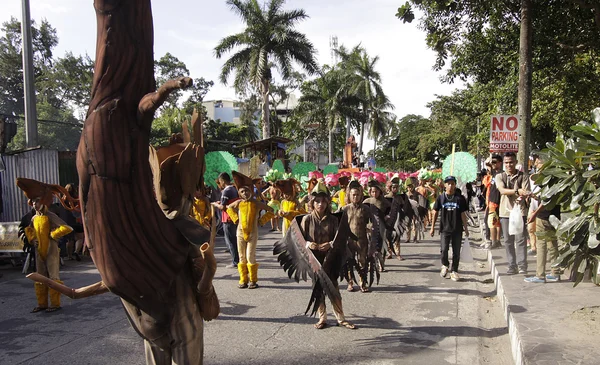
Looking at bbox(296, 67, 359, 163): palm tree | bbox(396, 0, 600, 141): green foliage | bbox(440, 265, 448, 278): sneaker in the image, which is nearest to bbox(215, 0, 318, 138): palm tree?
bbox(296, 67, 359, 163): palm tree

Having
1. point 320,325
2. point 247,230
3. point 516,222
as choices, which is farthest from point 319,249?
point 516,222

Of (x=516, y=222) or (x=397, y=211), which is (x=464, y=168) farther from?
(x=516, y=222)

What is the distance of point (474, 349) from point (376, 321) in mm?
1328

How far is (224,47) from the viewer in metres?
28.3

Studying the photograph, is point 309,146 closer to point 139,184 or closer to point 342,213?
point 342,213

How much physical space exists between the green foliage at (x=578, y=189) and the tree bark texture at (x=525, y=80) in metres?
5.25

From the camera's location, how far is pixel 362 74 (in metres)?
42.8

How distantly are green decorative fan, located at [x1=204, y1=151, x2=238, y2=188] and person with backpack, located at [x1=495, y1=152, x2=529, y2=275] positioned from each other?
4.60 meters

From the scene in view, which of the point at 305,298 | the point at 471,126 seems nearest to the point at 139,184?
the point at 305,298

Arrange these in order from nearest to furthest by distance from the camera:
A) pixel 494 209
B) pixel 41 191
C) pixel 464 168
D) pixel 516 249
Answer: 1. pixel 41 191
2. pixel 516 249
3. pixel 494 209
4. pixel 464 168

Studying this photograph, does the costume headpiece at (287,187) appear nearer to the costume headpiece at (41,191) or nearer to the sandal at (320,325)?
the sandal at (320,325)

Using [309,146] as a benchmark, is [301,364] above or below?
below

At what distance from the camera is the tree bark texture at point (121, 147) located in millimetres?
1891

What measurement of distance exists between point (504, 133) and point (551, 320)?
5.56m
